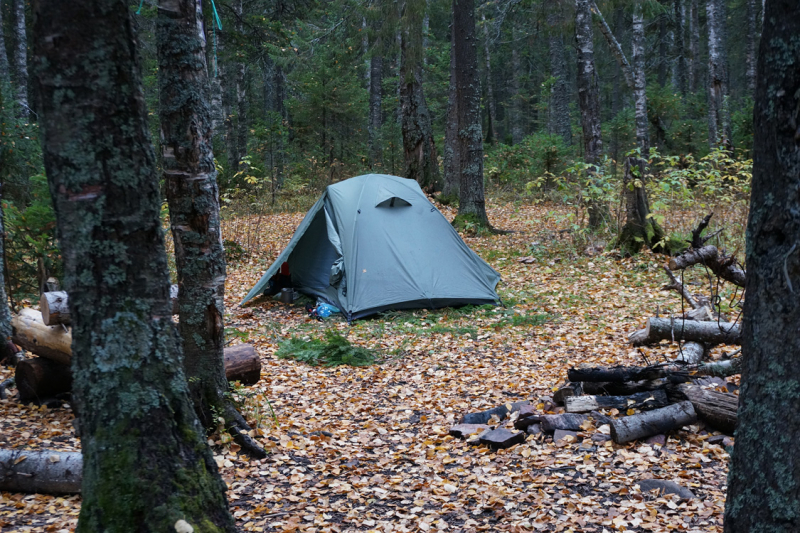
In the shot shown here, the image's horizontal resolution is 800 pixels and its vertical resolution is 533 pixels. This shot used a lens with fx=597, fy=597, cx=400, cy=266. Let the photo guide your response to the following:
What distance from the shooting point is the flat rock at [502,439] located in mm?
4188

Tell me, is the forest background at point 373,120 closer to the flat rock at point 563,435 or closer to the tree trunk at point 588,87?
the tree trunk at point 588,87

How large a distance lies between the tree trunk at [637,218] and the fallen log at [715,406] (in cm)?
540

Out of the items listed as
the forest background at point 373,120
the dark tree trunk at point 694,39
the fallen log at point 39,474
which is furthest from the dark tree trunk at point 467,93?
the dark tree trunk at point 694,39

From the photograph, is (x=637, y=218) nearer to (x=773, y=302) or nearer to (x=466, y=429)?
(x=466, y=429)

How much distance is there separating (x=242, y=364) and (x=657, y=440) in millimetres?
3119

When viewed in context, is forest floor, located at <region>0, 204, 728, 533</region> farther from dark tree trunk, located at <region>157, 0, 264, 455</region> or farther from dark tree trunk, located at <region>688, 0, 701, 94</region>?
dark tree trunk, located at <region>688, 0, 701, 94</region>

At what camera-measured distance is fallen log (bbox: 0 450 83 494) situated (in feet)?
11.0

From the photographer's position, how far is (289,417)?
4.85m

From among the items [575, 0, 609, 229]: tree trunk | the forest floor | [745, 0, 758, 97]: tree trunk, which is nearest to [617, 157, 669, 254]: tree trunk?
[575, 0, 609, 229]: tree trunk

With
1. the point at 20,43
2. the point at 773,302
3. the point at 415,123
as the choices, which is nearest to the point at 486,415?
the point at 773,302

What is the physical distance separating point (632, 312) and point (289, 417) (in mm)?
4443

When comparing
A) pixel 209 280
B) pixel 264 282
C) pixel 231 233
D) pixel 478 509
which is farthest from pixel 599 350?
pixel 231 233

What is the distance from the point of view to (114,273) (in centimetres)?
213

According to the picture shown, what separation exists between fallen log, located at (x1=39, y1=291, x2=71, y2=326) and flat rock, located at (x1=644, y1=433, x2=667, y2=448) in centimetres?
412
